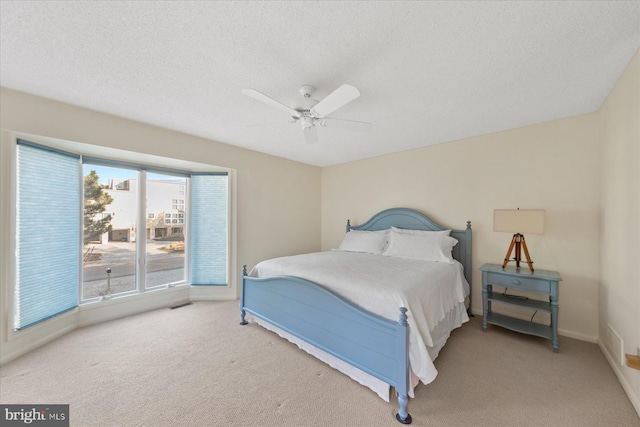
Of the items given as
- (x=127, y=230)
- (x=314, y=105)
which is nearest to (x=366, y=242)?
(x=314, y=105)

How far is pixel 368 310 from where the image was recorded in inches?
72.2

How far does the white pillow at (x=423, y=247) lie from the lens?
2894 millimetres

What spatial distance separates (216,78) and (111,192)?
238 cm

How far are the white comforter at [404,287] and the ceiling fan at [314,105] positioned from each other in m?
1.38

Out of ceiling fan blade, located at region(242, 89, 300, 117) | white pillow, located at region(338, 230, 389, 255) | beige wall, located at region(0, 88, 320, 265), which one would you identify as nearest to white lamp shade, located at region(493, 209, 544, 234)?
white pillow, located at region(338, 230, 389, 255)

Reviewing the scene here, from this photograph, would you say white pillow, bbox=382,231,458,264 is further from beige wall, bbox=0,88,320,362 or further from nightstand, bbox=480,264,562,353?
beige wall, bbox=0,88,320,362

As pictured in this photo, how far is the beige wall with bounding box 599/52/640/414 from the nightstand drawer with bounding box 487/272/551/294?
1.41 ft

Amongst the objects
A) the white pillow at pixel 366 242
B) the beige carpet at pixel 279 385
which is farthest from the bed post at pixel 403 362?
the white pillow at pixel 366 242

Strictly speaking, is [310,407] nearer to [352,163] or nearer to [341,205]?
[341,205]

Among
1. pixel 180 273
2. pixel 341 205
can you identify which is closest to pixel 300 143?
pixel 341 205

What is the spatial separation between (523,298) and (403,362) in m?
1.99

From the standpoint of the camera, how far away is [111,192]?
3.06 m

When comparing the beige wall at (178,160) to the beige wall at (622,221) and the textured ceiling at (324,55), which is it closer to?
the textured ceiling at (324,55)

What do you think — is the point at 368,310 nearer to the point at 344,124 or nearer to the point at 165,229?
the point at 344,124
